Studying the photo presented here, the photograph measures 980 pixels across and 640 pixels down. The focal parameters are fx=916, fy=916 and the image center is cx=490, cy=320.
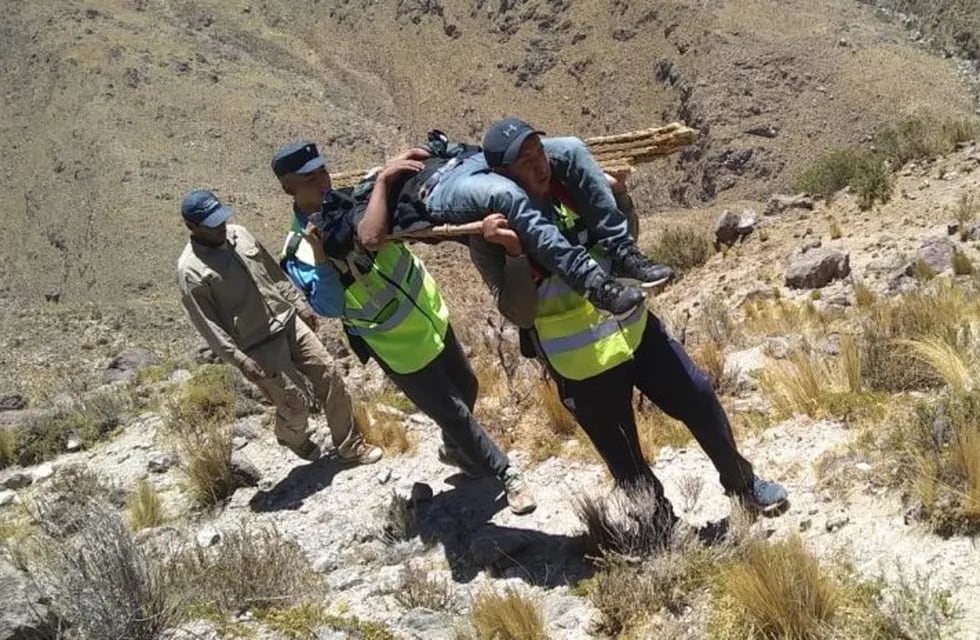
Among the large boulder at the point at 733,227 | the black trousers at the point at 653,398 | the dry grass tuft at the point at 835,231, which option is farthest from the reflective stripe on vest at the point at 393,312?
the large boulder at the point at 733,227

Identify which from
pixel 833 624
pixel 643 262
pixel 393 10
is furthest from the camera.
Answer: pixel 393 10

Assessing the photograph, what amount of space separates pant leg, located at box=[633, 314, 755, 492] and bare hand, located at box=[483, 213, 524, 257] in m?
0.70

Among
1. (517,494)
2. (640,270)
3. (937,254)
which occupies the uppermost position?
(640,270)

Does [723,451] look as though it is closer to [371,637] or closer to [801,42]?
[371,637]

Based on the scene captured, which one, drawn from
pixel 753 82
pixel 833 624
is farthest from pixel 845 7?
pixel 833 624

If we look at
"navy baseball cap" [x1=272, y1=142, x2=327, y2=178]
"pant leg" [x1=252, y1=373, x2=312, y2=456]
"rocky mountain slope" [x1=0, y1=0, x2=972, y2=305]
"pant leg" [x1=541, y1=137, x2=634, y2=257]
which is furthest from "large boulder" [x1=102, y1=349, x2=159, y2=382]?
"rocky mountain slope" [x1=0, y1=0, x2=972, y2=305]

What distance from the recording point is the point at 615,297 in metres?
2.84

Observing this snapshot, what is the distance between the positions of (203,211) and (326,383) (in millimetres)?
1259

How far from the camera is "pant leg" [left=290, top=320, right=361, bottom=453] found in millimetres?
5512

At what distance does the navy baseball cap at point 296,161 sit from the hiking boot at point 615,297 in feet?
6.84

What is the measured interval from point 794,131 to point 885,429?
19.9 metres

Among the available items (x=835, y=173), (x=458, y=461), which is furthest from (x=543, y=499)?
(x=835, y=173)

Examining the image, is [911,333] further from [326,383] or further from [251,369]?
[251,369]

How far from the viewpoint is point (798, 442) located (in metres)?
4.18
